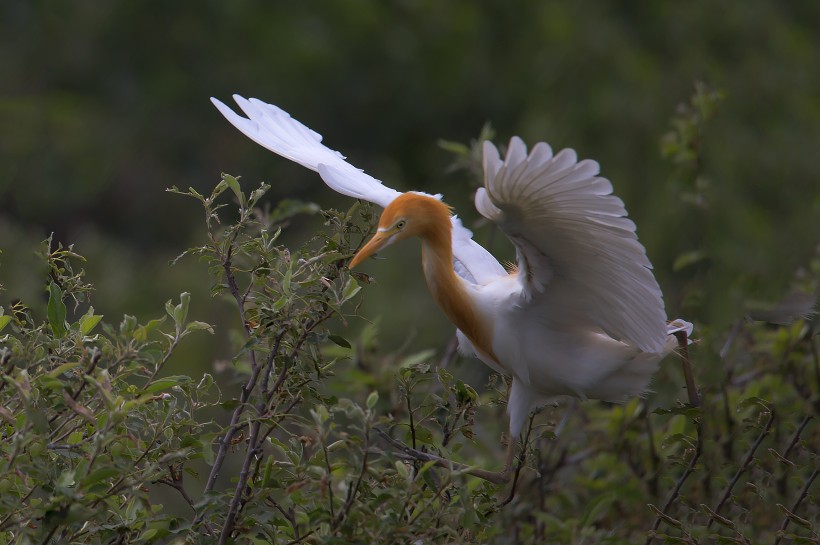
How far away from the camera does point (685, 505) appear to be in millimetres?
2238

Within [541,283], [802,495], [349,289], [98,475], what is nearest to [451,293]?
[541,283]

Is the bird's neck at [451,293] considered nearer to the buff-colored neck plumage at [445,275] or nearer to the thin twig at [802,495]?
the buff-colored neck plumage at [445,275]

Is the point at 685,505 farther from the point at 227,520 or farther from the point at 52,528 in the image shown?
the point at 52,528

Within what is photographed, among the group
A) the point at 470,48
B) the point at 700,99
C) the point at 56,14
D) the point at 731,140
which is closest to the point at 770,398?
the point at 700,99

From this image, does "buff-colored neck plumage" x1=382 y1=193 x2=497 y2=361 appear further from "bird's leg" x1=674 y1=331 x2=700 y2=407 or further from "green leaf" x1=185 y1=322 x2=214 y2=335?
"green leaf" x1=185 y1=322 x2=214 y2=335

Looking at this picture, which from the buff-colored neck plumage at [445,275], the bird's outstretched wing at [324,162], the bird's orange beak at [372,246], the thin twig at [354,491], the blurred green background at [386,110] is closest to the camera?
the thin twig at [354,491]

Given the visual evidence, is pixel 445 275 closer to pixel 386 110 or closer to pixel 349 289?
pixel 349 289

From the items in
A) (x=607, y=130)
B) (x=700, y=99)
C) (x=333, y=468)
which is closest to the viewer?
(x=333, y=468)

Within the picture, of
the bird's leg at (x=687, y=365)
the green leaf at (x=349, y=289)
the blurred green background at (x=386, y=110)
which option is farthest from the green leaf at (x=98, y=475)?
the blurred green background at (x=386, y=110)

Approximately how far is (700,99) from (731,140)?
3682 mm

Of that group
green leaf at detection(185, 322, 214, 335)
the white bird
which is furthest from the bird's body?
green leaf at detection(185, 322, 214, 335)

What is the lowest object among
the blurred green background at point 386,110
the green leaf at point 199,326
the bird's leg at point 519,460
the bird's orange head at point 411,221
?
the blurred green background at point 386,110

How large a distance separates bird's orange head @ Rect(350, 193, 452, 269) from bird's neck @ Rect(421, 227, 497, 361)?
1.6 inches

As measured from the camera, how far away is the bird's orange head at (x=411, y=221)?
1848 mm
